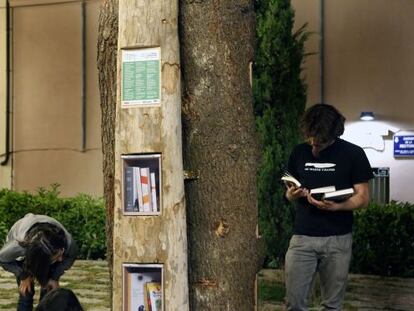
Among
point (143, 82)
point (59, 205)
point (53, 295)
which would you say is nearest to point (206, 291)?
point (53, 295)

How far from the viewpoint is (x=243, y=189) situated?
154 inches

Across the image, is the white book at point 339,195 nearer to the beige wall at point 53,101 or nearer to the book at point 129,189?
the book at point 129,189

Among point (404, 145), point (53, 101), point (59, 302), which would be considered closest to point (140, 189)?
point (59, 302)

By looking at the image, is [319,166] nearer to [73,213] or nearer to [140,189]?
[140,189]

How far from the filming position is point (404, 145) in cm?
1360

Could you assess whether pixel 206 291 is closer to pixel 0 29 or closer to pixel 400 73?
pixel 400 73

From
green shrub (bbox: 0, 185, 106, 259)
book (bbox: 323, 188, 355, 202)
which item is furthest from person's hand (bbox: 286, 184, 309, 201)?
green shrub (bbox: 0, 185, 106, 259)

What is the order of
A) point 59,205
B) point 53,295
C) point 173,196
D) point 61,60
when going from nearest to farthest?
point 173,196 → point 53,295 → point 59,205 → point 61,60

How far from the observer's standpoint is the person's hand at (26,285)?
6440 mm

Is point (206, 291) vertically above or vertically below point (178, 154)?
below

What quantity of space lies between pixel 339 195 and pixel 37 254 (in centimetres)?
215

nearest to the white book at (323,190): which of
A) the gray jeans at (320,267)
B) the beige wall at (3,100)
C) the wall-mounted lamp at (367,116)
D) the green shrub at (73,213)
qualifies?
the gray jeans at (320,267)

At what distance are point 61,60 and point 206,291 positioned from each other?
12.6m

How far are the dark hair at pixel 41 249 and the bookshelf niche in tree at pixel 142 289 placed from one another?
205 cm
